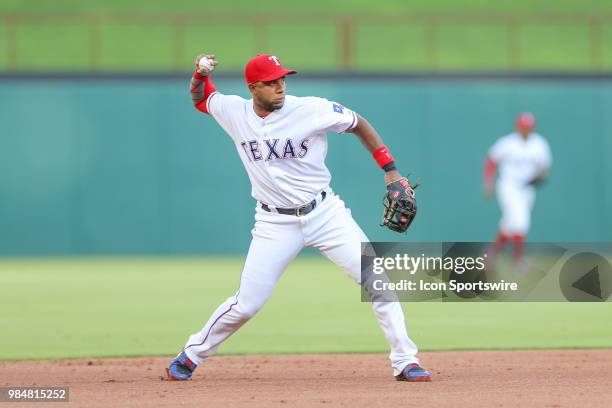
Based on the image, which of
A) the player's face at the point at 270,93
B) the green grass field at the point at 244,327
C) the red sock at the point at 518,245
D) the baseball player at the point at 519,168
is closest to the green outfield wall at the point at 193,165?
the baseball player at the point at 519,168

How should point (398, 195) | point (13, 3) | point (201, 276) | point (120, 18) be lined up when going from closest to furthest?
point (398, 195), point (201, 276), point (120, 18), point (13, 3)

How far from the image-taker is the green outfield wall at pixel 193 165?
19.2 metres

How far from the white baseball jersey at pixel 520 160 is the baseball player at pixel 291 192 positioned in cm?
963

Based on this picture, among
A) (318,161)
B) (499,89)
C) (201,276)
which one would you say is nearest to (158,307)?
(201,276)

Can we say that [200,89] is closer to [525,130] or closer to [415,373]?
[415,373]

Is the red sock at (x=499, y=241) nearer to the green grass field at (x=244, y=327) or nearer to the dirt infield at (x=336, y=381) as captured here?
the green grass field at (x=244, y=327)

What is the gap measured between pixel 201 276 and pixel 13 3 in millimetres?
15047

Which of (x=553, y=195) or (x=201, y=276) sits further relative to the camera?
(x=553, y=195)

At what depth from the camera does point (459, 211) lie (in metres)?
19.6

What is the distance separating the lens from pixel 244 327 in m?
10.4

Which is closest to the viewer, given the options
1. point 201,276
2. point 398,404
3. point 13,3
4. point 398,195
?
point 398,404

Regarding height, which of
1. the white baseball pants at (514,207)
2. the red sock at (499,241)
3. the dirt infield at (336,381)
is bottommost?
the red sock at (499,241)

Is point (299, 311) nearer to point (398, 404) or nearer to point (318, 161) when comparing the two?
point (318, 161)

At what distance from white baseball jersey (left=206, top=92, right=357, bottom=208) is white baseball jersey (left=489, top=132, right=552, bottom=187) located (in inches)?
383
